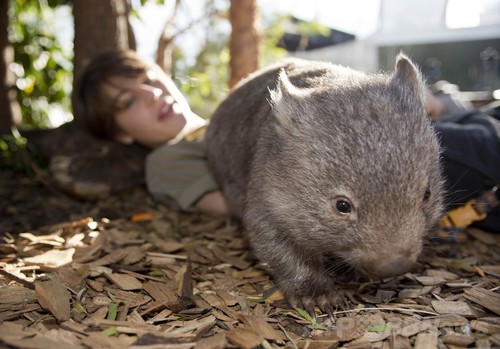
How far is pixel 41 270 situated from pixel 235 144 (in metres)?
1.35

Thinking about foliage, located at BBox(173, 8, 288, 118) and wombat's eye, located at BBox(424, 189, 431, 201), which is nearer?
wombat's eye, located at BBox(424, 189, 431, 201)

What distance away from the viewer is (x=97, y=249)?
3.02 m

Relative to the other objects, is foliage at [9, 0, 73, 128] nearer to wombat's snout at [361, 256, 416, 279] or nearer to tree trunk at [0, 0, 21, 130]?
tree trunk at [0, 0, 21, 130]

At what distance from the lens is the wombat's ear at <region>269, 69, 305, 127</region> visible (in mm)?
2352

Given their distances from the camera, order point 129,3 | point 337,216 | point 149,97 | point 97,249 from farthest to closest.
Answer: point 129,3 < point 149,97 < point 97,249 < point 337,216

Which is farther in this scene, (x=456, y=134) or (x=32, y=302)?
(x=456, y=134)

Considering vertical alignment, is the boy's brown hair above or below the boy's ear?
above

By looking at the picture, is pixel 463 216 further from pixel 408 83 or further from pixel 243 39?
pixel 243 39

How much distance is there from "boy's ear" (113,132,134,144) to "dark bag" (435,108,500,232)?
2.79 metres

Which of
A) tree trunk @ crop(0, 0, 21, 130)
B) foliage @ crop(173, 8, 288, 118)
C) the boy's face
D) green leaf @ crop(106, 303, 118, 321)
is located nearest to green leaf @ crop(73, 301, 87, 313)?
green leaf @ crop(106, 303, 118, 321)

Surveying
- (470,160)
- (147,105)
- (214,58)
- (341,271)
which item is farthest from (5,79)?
(470,160)

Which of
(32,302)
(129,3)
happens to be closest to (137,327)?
(32,302)

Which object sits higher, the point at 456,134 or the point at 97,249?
the point at 456,134

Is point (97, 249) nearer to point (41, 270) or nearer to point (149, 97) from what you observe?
point (41, 270)
